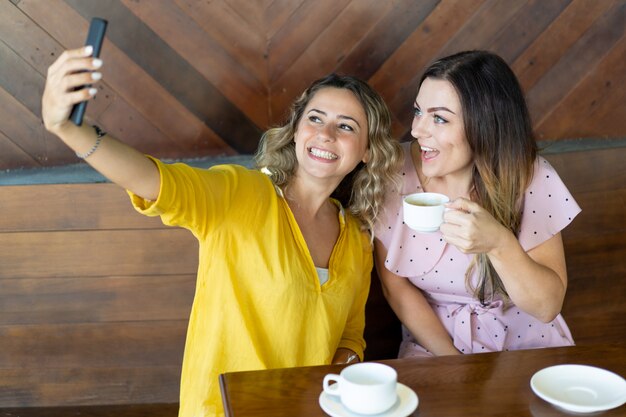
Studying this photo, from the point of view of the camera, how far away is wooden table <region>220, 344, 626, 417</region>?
147 cm

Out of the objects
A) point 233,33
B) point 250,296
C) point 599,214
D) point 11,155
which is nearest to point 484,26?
point 599,214

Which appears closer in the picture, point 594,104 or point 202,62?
point 202,62

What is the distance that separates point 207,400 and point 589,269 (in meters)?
1.57

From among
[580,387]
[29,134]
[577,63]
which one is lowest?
[580,387]

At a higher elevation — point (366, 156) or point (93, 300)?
point (366, 156)

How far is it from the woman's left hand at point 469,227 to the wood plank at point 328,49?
105 cm

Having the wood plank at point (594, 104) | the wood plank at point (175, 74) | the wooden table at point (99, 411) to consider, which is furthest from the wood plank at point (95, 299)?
the wood plank at point (594, 104)

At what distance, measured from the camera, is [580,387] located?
154 cm

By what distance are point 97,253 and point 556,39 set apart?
71.4 inches

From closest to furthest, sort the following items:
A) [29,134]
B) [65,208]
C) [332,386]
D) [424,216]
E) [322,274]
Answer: [332,386]
[424,216]
[322,274]
[65,208]
[29,134]

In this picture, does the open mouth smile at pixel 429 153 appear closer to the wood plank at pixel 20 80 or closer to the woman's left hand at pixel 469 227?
the woman's left hand at pixel 469 227

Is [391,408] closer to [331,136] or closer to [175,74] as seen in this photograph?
[331,136]

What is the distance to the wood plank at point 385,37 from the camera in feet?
8.98

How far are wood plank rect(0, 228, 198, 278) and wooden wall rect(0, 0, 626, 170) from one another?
0.30m
